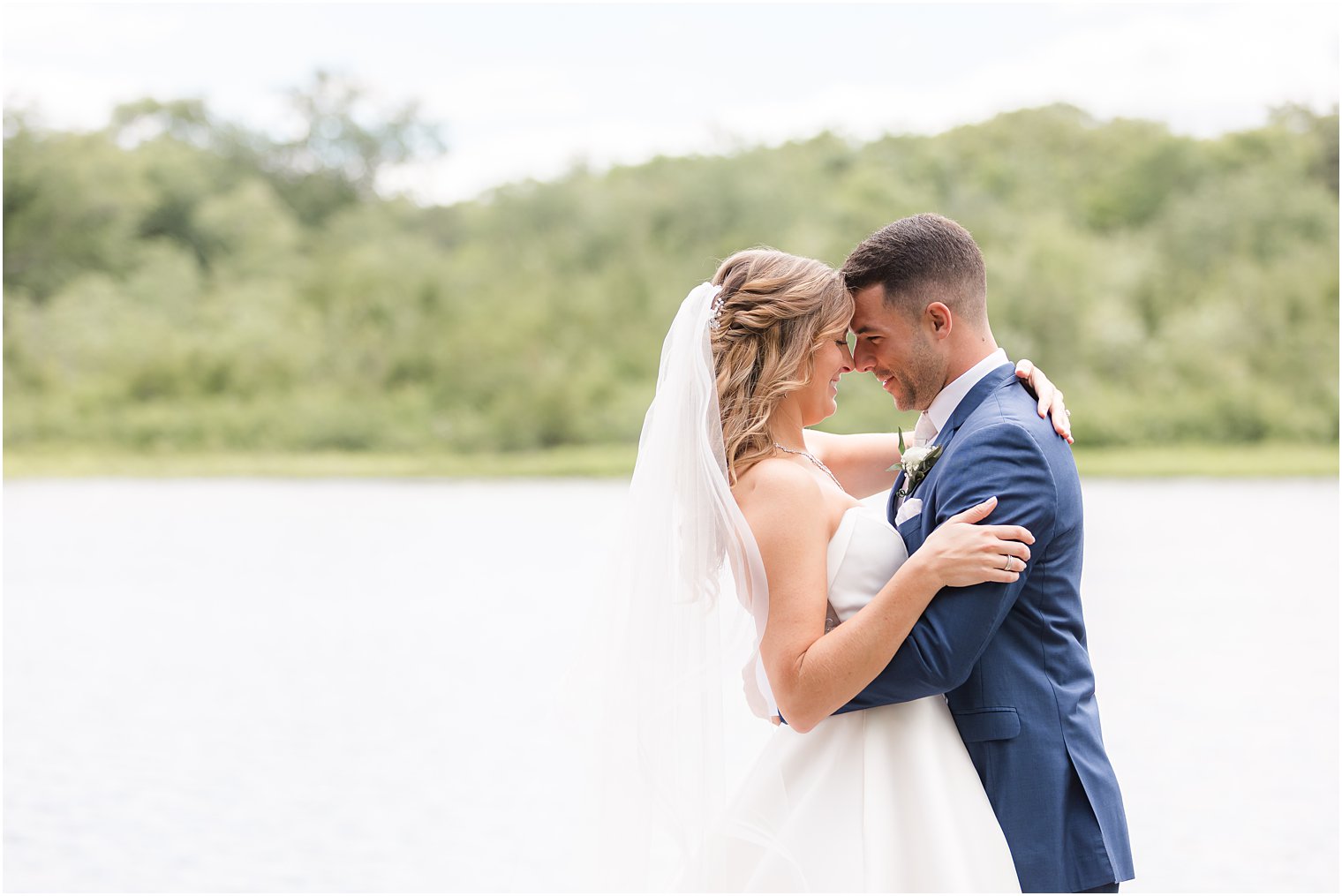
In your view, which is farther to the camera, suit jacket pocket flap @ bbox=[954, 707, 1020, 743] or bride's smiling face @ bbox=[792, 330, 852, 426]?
bride's smiling face @ bbox=[792, 330, 852, 426]

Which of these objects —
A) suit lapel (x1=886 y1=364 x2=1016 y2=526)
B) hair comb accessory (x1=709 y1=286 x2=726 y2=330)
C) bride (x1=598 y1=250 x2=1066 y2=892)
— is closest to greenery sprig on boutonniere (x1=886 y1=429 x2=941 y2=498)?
suit lapel (x1=886 y1=364 x2=1016 y2=526)

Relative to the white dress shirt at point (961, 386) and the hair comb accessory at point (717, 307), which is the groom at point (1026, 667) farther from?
the hair comb accessory at point (717, 307)

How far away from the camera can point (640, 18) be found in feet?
138

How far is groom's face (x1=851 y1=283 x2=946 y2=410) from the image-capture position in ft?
8.21

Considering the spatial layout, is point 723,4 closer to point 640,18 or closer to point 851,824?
point 640,18

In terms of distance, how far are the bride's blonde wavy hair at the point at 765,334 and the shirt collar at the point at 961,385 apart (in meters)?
0.24

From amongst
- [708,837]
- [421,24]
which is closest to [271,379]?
[421,24]

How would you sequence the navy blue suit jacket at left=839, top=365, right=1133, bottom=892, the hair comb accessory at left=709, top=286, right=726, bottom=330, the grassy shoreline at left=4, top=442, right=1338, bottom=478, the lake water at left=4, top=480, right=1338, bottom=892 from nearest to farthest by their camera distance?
the navy blue suit jacket at left=839, top=365, right=1133, bottom=892 < the hair comb accessory at left=709, top=286, right=726, bottom=330 < the lake water at left=4, top=480, right=1338, bottom=892 < the grassy shoreline at left=4, top=442, right=1338, bottom=478

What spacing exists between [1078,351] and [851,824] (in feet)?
106

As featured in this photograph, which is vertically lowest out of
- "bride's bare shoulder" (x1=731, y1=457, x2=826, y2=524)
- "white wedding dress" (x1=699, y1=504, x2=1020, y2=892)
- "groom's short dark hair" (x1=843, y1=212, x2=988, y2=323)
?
"white wedding dress" (x1=699, y1=504, x2=1020, y2=892)

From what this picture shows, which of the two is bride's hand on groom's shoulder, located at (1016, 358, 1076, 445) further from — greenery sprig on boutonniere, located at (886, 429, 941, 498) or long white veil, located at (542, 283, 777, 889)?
long white veil, located at (542, 283, 777, 889)

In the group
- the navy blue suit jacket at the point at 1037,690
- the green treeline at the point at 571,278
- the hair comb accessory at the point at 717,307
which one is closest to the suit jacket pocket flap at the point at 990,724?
the navy blue suit jacket at the point at 1037,690

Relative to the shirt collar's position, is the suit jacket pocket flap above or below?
below

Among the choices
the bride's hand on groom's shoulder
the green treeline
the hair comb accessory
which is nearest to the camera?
the bride's hand on groom's shoulder
